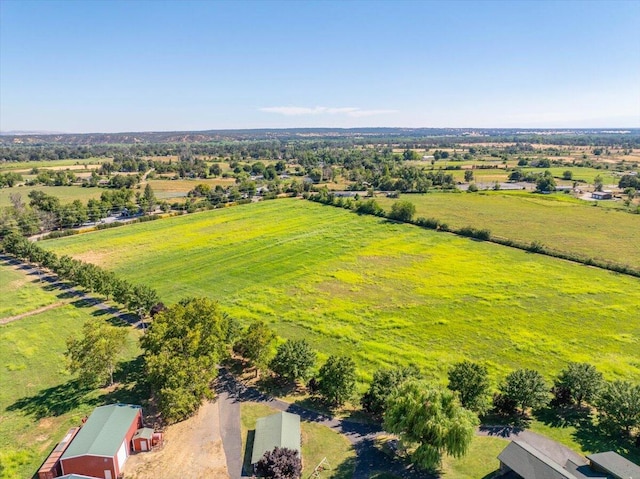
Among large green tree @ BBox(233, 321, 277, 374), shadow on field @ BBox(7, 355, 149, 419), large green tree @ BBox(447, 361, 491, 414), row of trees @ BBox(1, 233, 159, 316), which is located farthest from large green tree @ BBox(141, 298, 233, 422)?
large green tree @ BBox(447, 361, 491, 414)

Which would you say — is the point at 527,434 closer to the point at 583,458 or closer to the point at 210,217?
the point at 583,458

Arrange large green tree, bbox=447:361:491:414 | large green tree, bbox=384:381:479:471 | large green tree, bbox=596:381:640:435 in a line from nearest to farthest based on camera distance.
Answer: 1. large green tree, bbox=384:381:479:471
2. large green tree, bbox=596:381:640:435
3. large green tree, bbox=447:361:491:414

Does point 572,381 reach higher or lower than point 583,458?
higher

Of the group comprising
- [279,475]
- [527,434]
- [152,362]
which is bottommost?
[527,434]

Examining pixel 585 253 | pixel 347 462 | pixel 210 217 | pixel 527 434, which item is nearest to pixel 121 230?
pixel 210 217

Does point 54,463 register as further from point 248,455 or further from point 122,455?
point 248,455

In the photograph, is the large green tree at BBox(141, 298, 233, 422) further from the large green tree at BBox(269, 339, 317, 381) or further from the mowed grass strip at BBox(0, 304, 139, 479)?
the mowed grass strip at BBox(0, 304, 139, 479)
